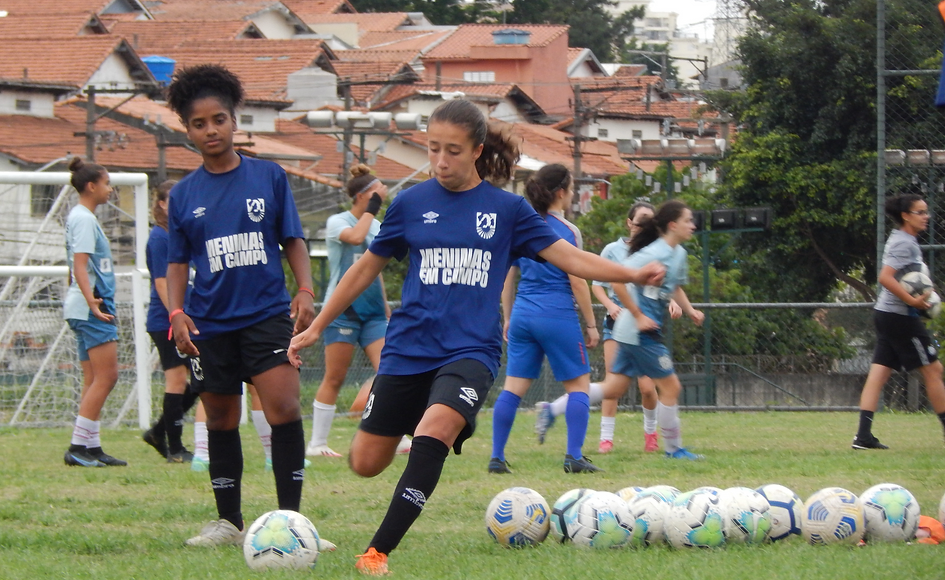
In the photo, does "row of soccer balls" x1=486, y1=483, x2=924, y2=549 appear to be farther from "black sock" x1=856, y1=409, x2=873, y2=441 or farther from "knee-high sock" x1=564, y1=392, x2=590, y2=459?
"black sock" x1=856, y1=409, x2=873, y2=441

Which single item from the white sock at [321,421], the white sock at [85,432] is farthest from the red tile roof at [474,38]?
the white sock at [85,432]

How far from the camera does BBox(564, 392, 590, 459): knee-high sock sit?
300 inches

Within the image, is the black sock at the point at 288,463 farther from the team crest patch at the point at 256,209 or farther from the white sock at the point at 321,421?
the white sock at the point at 321,421

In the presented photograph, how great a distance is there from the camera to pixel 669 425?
8.27 meters

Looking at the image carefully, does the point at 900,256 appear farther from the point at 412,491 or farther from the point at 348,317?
the point at 412,491

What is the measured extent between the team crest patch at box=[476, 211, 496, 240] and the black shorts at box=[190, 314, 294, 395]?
1063 mm

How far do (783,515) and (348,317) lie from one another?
167 inches

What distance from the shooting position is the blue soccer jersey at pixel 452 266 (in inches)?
173

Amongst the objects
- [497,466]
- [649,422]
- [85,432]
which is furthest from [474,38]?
[497,466]

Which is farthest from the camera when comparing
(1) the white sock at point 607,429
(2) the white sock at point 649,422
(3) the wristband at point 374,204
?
(1) the white sock at point 607,429

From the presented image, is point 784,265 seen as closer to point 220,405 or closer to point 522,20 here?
point 220,405

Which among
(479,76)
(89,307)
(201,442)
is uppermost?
(479,76)

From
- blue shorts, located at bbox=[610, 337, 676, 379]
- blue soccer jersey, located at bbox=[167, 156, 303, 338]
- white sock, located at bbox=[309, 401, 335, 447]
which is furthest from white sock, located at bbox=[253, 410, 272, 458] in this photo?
blue shorts, located at bbox=[610, 337, 676, 379]

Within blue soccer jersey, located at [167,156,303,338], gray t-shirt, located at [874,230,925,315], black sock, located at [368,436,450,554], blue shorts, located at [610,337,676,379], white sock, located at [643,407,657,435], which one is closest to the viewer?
black sock, located at [368,436,450,554]
